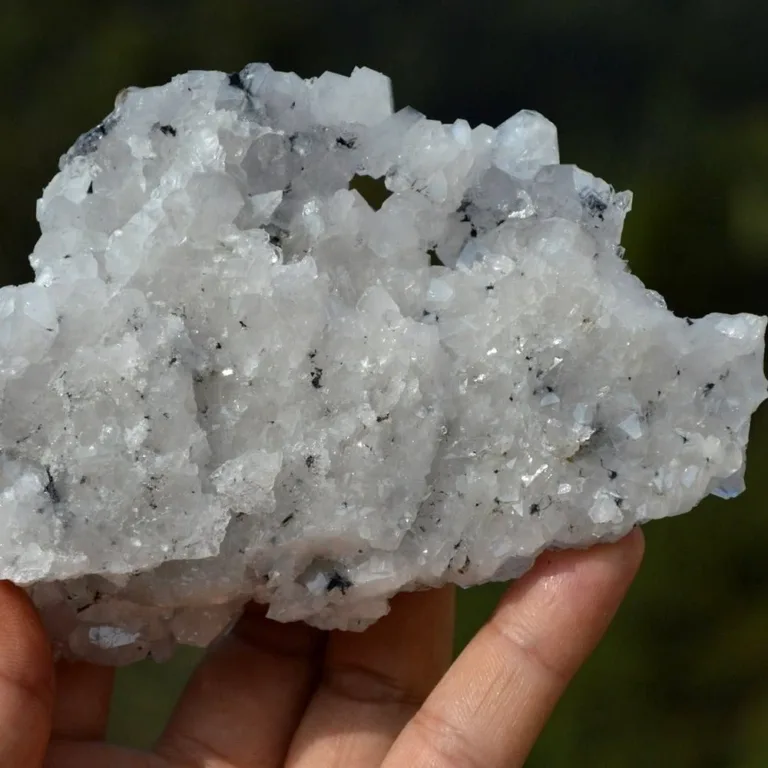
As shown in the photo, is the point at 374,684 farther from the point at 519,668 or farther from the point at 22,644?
the point at 22,644

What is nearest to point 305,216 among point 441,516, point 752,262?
point 441,516

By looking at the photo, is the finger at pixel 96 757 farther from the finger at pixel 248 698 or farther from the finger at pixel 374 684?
the finger at pixel 374 684

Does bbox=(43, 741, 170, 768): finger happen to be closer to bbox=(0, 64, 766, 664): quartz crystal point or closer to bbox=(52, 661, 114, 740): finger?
bbox=(52, 661, 114, 740): finger

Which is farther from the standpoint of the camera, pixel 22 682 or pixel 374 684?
pixel 374 684

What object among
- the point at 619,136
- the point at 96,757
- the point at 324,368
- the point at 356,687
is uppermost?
the point at 619,136

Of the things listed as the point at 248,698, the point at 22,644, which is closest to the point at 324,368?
the point at 22,644

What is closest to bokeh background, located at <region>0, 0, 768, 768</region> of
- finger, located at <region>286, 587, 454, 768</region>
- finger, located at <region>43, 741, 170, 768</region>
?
finger, located at <region>286, 587, 454, 768</region>

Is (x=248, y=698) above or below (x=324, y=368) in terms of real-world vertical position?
below

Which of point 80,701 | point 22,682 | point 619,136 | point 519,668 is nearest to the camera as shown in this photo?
point 22,682
